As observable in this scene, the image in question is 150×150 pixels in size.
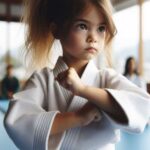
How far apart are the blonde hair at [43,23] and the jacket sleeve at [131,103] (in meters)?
0.17

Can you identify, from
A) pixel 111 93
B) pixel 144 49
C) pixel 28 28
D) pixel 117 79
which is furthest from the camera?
pixel 144 49

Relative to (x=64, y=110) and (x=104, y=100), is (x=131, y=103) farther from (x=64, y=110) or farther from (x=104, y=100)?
(x=64, y=110)

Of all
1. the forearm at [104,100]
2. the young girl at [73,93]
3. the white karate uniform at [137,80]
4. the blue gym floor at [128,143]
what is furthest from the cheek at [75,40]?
the white karate uniform at [137,80]

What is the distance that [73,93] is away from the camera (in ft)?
3.00

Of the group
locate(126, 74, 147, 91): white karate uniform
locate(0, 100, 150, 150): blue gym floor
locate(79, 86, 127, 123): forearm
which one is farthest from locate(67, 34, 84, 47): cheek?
locate(126, 74, 147, 91): white karate uniform

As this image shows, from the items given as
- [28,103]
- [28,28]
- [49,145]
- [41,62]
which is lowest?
[49,145]

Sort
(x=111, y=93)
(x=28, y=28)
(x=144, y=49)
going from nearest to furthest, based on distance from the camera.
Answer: (x=111, y=93)
(x=28, y=28)
(x=144, y=49)

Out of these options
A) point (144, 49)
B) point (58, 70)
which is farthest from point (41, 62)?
point (144, 49)

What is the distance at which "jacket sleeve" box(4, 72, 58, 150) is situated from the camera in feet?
2.92

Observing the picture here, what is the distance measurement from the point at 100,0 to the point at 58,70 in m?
0.24

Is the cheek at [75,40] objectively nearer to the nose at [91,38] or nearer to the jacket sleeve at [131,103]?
the nose at [91,38]

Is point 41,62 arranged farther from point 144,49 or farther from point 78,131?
point 144,49

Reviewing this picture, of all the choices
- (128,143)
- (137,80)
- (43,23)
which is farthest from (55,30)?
(137,80)

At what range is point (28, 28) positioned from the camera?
3.56 feet
